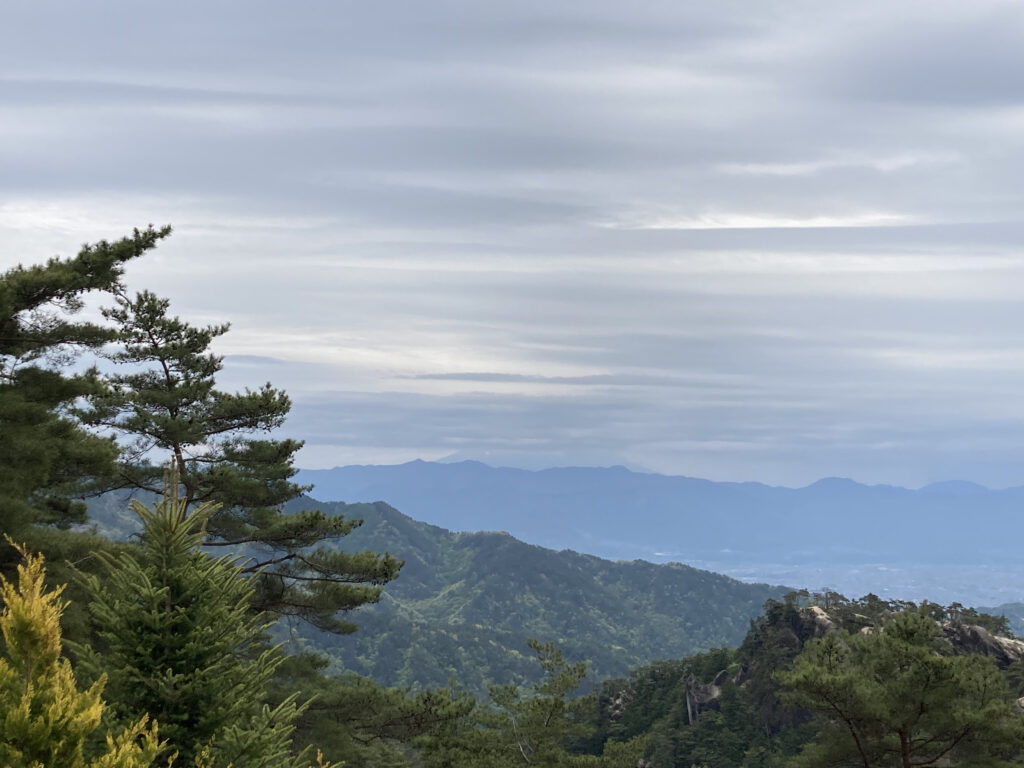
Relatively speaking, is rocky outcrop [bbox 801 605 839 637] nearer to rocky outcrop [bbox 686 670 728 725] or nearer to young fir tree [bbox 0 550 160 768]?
rocky outcrop [bbox 686 670 728 725]

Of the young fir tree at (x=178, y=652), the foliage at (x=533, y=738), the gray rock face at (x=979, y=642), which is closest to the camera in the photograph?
the young fir tree at (x=178, y=652)

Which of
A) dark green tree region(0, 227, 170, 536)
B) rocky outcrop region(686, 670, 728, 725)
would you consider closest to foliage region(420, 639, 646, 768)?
dark green tree region(0, 227, 170, 536)

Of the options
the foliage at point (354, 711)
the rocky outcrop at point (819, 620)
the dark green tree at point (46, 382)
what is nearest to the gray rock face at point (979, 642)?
the rocky outcrop at point (819, 620)

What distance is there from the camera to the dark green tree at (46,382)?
19547 mm

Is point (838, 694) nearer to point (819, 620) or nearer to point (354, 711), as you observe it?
point (354, 711)

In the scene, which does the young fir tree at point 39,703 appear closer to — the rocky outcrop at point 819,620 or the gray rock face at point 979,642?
the gray rock face at point 979,642

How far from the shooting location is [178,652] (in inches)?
440

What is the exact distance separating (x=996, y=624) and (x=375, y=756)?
71.0m

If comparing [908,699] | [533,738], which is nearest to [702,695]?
A: [533,738]

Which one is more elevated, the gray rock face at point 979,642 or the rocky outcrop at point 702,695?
the gray rock face at point 979,642

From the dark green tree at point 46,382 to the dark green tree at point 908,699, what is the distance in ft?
68.2

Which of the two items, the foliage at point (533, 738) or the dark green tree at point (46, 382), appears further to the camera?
the foliage at point (533, 738)

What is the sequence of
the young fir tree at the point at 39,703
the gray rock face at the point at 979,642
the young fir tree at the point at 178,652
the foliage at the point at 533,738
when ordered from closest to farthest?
1. the young fir tree at the point at 39,703
2. the young fir tree at the point at 178,652
3. the foliage at the point at 533,738
4. the gray rock face at the point at 979,642

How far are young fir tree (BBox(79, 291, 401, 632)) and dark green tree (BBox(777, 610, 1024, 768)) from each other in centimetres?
1374
